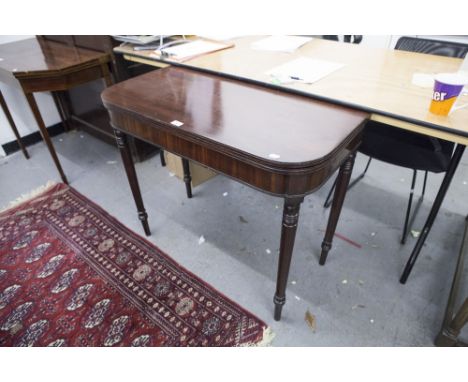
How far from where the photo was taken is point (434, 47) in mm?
1546

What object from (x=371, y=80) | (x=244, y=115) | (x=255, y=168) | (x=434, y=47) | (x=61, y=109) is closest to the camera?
(x=255, y=168)

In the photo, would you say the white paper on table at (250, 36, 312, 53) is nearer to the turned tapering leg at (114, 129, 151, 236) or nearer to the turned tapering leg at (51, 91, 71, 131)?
the turned tapering leg at (114, 129, 151, 236)

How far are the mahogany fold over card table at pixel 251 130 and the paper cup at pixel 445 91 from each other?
7.8 inches

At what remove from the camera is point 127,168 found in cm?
135

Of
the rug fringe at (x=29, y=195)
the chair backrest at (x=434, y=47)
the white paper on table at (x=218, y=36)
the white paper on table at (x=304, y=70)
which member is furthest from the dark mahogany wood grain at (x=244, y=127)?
the rug fringe at (x=29, y=195)

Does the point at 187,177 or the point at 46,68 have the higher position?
the point at 46,68

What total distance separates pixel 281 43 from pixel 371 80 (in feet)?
2.18

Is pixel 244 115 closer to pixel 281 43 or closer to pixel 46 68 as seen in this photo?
pixel 281 43

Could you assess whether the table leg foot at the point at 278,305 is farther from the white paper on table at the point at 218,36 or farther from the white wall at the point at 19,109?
the white wall at the point at 19,109

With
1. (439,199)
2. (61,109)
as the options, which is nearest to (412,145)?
(439,199)

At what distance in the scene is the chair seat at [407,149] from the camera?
1.26 meters
